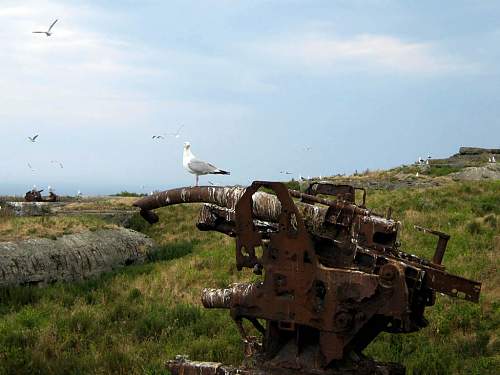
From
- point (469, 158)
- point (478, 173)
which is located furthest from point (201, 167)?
point (469, 158)

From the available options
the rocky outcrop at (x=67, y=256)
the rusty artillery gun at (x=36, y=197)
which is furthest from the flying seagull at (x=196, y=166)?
the rusty artillery gun at (x=36, y=197)

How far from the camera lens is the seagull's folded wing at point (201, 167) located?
594 inches

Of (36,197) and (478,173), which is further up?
(478,173)

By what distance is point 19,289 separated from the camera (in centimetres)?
1239

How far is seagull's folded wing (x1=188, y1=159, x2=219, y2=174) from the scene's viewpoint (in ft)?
49.5

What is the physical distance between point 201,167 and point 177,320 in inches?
223

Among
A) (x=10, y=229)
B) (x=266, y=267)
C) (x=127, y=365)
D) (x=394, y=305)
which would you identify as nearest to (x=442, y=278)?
(x=394, y=305)

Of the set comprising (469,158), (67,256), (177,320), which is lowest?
(177,320)

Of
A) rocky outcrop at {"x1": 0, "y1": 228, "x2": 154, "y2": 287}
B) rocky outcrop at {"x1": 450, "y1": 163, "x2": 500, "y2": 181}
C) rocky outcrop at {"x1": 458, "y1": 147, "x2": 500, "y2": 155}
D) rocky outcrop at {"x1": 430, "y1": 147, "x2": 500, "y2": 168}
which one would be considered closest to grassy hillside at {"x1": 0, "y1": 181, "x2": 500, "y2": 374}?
rocky outcrop at {"x1": 0, "y1": 228, "x2": 154, "y2": 287}

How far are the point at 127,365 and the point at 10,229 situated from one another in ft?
25.1

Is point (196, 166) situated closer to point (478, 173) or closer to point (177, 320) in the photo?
point (177, 320)

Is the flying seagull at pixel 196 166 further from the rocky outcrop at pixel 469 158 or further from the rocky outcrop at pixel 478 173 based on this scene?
the rocky outcrop at pixel 469 158

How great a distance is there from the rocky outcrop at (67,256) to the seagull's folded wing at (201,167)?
299cm

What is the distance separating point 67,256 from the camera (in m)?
14.4
